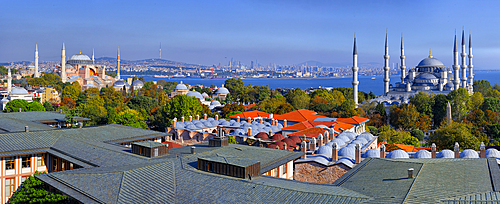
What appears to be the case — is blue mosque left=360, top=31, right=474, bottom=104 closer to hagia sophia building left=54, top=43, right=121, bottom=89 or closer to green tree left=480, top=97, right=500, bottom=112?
green tree left=480, top=97, right=500, bottom=112

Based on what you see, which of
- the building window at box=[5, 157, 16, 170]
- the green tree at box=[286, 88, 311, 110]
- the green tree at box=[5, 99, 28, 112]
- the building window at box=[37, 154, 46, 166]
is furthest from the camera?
the green tree at box=[286, 88, 311, 110]

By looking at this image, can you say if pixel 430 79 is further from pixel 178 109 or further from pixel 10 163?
pixel 10 163

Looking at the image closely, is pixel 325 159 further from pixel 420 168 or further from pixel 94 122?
pixel 94 122

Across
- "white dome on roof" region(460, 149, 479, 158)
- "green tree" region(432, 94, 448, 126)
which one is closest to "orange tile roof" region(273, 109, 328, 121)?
"green tree" region(432, 94, 448, 126)

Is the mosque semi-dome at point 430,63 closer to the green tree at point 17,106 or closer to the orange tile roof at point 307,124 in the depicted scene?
the orange tile roof at point 307,124

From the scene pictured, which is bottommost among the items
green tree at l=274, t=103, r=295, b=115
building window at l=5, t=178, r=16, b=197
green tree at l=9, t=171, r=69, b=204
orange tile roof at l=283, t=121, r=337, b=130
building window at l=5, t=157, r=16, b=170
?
building window at l=5, t=178, r=16, b=197

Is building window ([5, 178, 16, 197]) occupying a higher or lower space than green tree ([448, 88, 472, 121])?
lower
